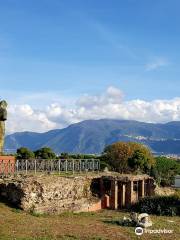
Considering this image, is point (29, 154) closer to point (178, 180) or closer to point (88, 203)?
point (178, 180)

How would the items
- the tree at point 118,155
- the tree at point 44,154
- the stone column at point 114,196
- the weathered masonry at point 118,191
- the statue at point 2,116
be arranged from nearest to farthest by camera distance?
the statue at point 2,116
the stone column at point 114,196
the weathered masonry at point 118,191
the tree at point 44,154
the tree at point 118,155

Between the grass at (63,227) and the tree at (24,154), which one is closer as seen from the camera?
the grass at (63,227)

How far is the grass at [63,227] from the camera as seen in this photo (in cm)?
2161

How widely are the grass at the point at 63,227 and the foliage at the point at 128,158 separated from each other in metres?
48.8

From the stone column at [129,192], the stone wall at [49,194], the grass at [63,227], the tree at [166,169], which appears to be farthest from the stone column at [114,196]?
the tree at [166,169]

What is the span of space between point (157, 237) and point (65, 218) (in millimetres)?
7577

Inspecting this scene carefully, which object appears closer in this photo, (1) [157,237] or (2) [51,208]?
(1) [157,237]

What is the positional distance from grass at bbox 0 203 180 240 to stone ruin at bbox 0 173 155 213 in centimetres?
105

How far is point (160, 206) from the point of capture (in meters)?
34.9

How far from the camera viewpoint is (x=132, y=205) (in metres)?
37.6

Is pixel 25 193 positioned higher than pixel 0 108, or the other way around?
pixel 0 108

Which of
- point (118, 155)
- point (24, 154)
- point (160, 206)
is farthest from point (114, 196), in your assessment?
point (118, 155)

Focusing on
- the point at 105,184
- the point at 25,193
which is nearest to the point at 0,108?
the point at 25,193

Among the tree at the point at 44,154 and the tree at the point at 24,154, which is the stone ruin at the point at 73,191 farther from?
the tree at the point at 44,154
